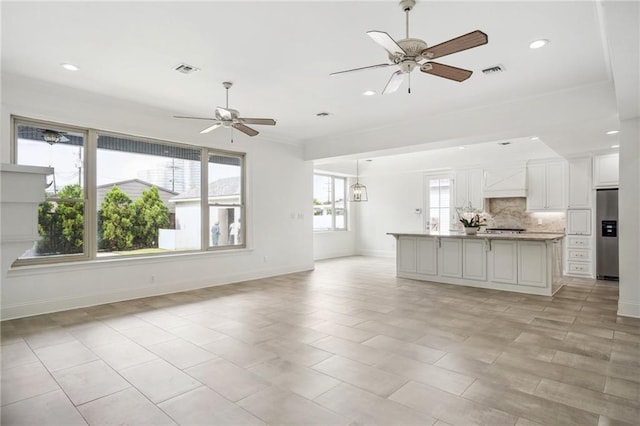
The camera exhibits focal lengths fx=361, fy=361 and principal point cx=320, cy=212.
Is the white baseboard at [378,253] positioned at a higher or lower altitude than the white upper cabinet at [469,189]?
lower

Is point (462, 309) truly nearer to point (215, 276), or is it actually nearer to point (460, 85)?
point (460, 85)

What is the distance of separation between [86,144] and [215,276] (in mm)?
2869

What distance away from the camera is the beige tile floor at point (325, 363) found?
2.33 meters

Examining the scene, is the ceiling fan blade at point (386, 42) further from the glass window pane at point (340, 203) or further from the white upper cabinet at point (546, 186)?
the glass window pane at point (340, 203)

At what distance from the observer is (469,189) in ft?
Result: 29.3

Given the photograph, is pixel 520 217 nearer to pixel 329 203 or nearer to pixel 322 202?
pixel 329 203

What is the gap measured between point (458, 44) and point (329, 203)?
839 cm

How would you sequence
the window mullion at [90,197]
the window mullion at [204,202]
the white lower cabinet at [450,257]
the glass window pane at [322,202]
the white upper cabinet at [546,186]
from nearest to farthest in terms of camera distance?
the window mullion at [90,197] < the window mullion at [204,202] < the white lower cabinet at [450,257] < the white upper cabinet at [546,186] < the glass window pane at [322,202]

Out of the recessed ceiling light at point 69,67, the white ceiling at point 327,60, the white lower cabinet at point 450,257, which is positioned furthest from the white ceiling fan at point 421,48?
the white lower cabinet at point 450,257

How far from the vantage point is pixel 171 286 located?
19.0 ft

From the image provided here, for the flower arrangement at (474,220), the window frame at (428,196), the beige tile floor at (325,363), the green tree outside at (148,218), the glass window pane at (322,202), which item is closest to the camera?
the beige tile floor at (325,363)

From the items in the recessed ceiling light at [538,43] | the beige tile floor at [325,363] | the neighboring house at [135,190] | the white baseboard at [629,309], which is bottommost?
the beige tile floor at [325,363]

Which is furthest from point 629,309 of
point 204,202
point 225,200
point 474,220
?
point 204,202

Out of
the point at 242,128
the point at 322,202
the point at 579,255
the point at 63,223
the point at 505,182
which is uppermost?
the point at 242,128
